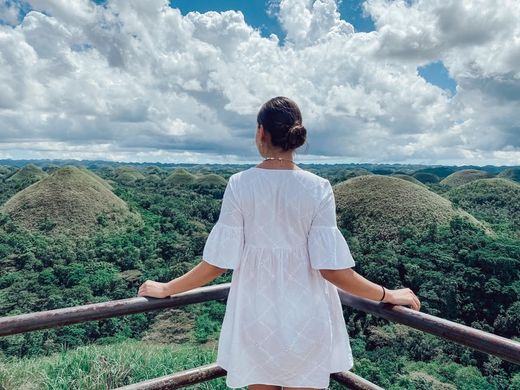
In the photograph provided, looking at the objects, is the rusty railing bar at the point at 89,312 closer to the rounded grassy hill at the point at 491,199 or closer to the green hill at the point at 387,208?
the green hill at the point at 387,208

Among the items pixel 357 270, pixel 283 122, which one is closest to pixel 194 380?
pixel 283 122

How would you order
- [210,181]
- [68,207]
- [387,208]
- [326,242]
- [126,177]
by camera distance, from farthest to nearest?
[126,177]
[210,181]
[68,207]
[387,208]
[326,242]

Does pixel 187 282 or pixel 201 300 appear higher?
pixel 187 282

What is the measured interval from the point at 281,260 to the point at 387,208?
3600cm

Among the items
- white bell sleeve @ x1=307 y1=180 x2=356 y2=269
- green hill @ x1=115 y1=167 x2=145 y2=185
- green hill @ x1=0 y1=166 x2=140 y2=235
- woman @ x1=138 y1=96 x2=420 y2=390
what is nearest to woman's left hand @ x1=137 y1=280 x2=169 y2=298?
woman @ x1=138 y1=96 x2=420 y2=390

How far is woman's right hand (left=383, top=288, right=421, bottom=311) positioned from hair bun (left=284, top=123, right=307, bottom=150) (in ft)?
1.88

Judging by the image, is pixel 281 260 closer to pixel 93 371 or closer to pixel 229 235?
pixel 229 235

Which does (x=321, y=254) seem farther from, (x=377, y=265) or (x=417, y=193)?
(x=417, y=193)

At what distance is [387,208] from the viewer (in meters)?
35.8

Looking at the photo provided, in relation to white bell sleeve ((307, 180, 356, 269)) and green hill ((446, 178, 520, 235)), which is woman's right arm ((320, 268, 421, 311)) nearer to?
white bell sleeve ((307, 180, 356, 269))

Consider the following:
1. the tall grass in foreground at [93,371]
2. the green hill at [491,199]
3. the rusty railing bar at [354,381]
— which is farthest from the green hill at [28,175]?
the rusty railing bar at [354,381]

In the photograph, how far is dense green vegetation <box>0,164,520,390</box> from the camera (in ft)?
31.7

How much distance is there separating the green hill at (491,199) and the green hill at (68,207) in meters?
33.5

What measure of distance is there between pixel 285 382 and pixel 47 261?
32.6m
